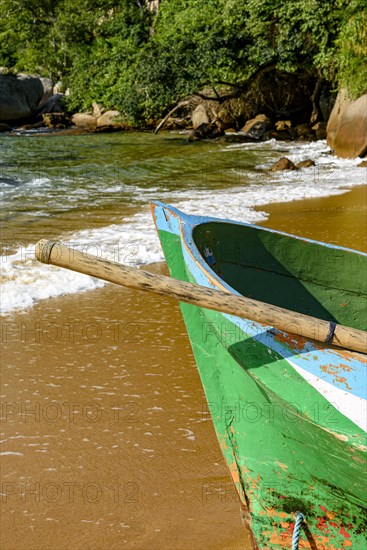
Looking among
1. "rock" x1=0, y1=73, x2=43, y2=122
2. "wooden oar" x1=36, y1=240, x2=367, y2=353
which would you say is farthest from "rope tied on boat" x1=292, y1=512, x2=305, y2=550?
"rock" x1=0, y1=73, x2=43, y2=122

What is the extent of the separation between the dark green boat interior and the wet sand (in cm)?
79

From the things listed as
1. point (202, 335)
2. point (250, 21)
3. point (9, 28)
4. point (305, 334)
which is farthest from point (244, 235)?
point (9, 28)

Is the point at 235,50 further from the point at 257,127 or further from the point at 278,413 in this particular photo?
the point at 278,413

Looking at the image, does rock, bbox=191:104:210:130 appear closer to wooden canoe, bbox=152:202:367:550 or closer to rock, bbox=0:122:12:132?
rock, bbox=0:122:12:132

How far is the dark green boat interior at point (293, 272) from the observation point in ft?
11.9

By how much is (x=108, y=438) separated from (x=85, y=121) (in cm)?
2184

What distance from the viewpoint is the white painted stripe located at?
2.12m

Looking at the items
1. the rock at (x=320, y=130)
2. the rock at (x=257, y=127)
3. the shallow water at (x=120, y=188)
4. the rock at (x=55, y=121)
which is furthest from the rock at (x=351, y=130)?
the rock at (x=55, y=121)

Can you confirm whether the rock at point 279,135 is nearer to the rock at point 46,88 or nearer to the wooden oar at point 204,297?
the rock at point 46,88

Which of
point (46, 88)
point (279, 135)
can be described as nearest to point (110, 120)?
point (279, 135)

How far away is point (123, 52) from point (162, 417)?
2211cm

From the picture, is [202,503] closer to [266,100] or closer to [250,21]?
[250,21]

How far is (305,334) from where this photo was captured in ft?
7.06

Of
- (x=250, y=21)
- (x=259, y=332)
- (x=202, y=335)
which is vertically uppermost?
(x=250, y=21)
